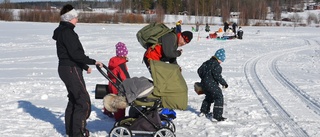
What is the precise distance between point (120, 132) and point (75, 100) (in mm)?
727

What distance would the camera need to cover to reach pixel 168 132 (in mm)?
4871

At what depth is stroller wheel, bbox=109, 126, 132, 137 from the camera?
16.2ft

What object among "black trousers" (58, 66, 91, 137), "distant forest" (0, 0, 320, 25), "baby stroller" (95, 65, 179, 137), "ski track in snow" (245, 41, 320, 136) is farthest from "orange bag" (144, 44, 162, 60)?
"distant forest" (0, 0, 320, 25)

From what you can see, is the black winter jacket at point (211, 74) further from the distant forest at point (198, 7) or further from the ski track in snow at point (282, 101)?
the distant forest at point (198, 7)

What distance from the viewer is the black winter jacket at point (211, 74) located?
6.06 metres

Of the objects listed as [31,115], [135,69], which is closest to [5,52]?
[135,69]

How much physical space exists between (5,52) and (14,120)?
1239 cm

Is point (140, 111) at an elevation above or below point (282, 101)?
above

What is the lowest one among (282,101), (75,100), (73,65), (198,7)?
(282,101)

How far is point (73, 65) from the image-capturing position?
16.0 ft

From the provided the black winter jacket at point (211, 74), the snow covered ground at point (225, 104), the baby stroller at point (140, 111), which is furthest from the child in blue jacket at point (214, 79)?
the baby stroller at point (140, 111)

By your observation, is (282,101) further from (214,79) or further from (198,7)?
(198,7)

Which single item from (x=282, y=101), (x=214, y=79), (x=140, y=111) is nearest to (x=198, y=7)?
(x=282, y=101)

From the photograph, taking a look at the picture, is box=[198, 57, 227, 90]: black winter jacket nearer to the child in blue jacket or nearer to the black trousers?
the child in blue jacket
